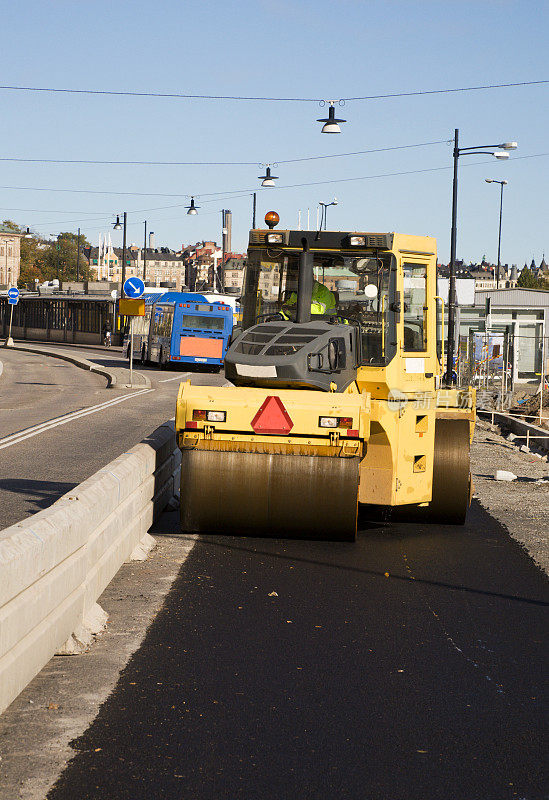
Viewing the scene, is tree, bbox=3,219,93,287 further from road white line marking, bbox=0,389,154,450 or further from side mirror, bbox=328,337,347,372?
side mirror, bbox=328,337,347,372

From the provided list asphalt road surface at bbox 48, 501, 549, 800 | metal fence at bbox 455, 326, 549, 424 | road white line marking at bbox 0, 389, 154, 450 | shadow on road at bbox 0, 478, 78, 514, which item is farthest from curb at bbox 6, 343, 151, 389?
asphalt road surface at bbox 48, 501, 549, 800

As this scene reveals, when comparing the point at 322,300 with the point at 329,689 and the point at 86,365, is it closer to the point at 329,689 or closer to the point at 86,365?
the point at 329,689

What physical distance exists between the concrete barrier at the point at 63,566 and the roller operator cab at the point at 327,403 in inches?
33.3

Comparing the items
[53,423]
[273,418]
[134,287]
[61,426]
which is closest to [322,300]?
[273,418]

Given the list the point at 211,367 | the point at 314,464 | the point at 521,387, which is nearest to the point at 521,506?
the point at 314,464

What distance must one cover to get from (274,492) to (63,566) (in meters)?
3.62

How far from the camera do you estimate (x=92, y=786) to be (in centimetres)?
431

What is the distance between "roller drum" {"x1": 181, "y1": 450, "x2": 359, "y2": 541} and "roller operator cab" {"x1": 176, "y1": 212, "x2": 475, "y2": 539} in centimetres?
1

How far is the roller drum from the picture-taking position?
373 inches

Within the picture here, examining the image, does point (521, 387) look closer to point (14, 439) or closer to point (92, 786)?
point (14, 439)

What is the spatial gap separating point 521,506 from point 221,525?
474 cm

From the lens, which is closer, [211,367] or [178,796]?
[178,796]

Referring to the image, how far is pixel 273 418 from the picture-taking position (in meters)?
9.50

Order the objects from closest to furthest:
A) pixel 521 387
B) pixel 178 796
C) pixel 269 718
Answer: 1. pixel 178 796
2. pixel 269 718
3. pixel 521 387
